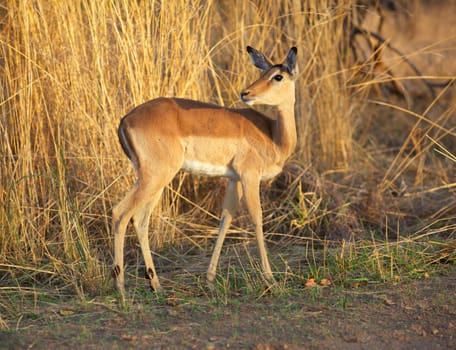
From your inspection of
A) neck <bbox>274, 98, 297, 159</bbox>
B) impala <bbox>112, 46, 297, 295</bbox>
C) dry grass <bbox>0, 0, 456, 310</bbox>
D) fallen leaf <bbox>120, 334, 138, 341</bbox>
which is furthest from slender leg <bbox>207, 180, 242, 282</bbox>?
fallen leaf <bbox>120, 334, 138, 341</bbox>

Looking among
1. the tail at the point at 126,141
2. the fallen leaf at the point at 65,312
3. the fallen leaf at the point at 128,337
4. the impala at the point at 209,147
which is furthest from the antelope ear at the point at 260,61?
the fallen leaf at the point at 128,337

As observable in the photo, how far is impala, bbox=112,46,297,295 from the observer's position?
16.2 feet

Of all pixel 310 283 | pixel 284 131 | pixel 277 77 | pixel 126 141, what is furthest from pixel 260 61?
pixel 310 283

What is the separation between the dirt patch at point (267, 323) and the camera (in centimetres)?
402

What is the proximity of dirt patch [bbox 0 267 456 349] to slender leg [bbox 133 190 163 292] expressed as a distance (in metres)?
0.36

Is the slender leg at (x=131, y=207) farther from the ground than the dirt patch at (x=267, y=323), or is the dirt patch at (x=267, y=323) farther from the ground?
the slender leg at (x=131, y=207)

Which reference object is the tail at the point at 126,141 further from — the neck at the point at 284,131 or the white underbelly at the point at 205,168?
the neck at the point at 284,131

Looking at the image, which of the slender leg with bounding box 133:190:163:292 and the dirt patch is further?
the slender leg with bounding box 133:190:163:292

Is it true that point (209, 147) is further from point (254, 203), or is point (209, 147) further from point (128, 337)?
point (128, 337)

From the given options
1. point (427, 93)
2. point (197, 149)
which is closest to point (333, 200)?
point (197, 149)

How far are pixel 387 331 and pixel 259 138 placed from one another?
1.81m

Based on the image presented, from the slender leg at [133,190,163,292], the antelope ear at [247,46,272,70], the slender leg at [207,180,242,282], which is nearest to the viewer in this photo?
the slender leg at [133,190,163,292]

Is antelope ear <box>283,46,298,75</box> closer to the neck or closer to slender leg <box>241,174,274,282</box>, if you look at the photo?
the neck

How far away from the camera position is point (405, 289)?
4.91m
